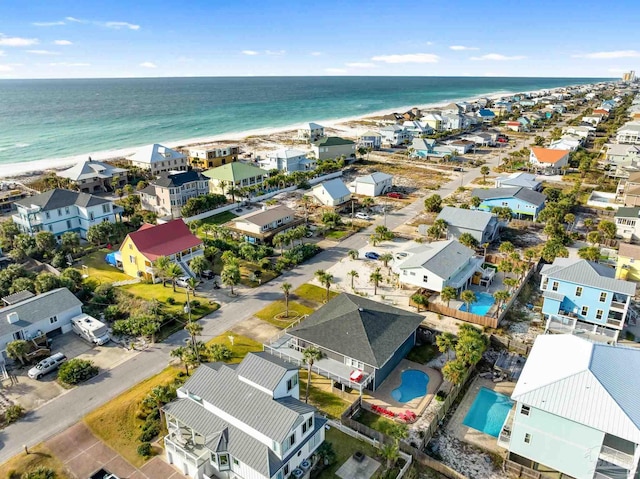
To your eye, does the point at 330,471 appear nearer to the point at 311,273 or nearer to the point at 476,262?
the point at 311,273

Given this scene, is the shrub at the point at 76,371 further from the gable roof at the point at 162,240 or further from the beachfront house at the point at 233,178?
the beachfront house at the point at 233,178

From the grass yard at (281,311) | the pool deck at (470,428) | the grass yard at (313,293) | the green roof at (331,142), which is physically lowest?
the pool deck at (470,428)

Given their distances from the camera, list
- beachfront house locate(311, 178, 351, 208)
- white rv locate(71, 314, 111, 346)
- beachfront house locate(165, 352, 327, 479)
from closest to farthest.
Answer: beachfront house locate(165, 352, 327, 479), white rv locate(71, 314, 111, 346), beachfront house locate(311, 178, 351, 208)

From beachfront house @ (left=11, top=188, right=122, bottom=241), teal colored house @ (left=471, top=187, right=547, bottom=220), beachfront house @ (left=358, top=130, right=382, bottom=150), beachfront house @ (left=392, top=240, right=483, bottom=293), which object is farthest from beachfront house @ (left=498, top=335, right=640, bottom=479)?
beachfront house @ (left=358, top=130, right=382, bottom=150)

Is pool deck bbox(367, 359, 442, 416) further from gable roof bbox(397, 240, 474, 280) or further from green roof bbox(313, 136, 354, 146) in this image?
green roof bbox(313, 136, 354, 146)

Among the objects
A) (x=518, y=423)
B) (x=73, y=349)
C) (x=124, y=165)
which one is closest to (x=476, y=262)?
(x=518, y=423)

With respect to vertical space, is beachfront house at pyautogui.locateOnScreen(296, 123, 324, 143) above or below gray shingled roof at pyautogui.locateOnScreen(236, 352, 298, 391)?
above

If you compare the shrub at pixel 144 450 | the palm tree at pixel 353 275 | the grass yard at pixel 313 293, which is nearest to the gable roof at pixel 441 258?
the palm tree at pixel 353 275
